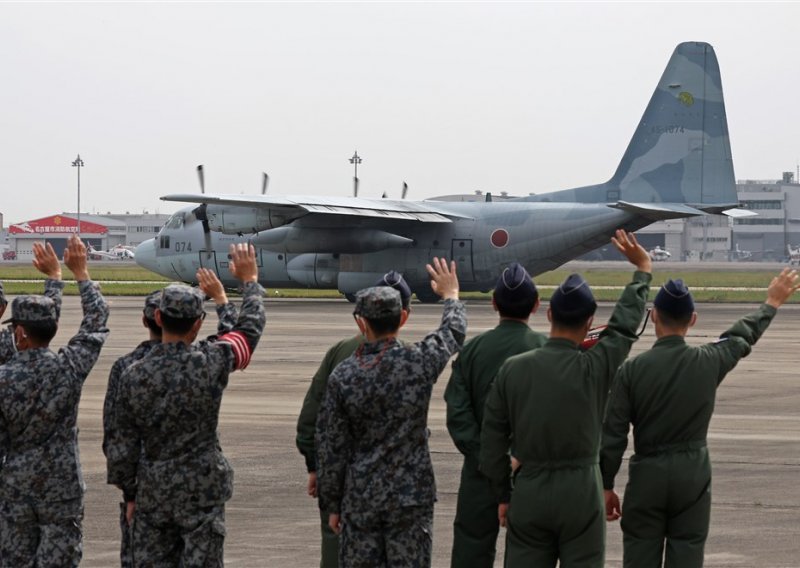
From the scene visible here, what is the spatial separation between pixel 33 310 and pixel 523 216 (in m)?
32.7

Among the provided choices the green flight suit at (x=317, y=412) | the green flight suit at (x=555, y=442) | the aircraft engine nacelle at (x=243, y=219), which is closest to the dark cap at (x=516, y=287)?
the green flight suit at (x=555, y=442)

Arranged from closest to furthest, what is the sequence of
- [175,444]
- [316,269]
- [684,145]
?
[175,444] < [684,145] < [316,269]

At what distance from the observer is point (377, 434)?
22.4 ft

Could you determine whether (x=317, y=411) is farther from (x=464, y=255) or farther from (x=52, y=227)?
(x=52, y=227)

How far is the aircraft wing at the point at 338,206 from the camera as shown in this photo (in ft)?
122

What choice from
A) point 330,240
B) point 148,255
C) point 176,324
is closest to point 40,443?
point 176,324

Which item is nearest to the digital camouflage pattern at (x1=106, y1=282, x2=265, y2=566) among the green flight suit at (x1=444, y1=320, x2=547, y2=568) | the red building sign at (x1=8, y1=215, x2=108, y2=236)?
the green flight suit at (x1=444, y1=320, x2=547, y2=568)

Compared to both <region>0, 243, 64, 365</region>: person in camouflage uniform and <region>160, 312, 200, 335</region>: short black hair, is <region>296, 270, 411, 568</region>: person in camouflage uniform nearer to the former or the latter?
<region>160, 312, 200, 335</region>: short black hair

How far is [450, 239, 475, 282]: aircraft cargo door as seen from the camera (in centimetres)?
4025

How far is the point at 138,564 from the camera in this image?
680 cm

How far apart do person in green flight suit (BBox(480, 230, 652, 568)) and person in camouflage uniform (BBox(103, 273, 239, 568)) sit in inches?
66.2

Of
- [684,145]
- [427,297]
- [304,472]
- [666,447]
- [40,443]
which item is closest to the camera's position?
[666,447]

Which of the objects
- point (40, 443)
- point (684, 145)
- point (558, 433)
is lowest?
point (40, 443)

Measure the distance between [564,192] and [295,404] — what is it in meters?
26.1
